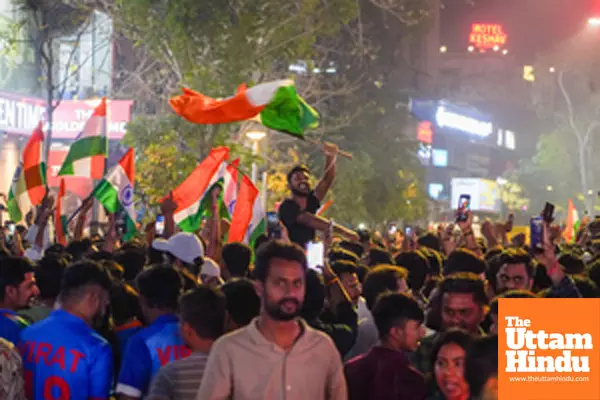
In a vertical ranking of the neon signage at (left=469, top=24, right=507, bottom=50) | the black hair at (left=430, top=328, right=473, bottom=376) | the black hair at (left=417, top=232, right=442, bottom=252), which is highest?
the neon signage at (left=469, top=24, right=507, bottom=50)

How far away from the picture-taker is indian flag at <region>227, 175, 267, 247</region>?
499 inches

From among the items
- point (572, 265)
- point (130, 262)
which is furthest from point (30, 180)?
point (572, 265)

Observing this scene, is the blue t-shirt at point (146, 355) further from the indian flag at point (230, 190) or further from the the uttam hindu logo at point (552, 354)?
the indian flag at point (230, 190)

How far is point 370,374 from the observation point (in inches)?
215

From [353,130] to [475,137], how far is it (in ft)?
198

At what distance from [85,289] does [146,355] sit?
0.64 metres

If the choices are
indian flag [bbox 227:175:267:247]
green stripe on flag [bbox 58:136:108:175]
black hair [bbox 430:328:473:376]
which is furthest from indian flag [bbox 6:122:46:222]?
black hair [bbox 430:328:473:376]

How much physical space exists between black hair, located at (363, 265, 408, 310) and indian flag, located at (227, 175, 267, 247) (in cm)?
505

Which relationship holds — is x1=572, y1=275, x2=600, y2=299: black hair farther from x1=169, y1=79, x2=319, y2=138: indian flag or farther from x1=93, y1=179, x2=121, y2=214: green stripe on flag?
x1=93, y1=179, x2=121, y2=214: green stripe on flag

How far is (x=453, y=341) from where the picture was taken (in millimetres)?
5180

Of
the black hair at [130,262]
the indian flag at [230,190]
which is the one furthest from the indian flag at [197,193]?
the black hair at [130,262]

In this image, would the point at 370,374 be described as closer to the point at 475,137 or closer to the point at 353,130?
the point at 353,130

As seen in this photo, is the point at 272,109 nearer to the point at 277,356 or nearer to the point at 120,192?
the point at 120,192

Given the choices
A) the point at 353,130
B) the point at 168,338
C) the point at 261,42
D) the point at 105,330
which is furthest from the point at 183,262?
the point at 353,130
